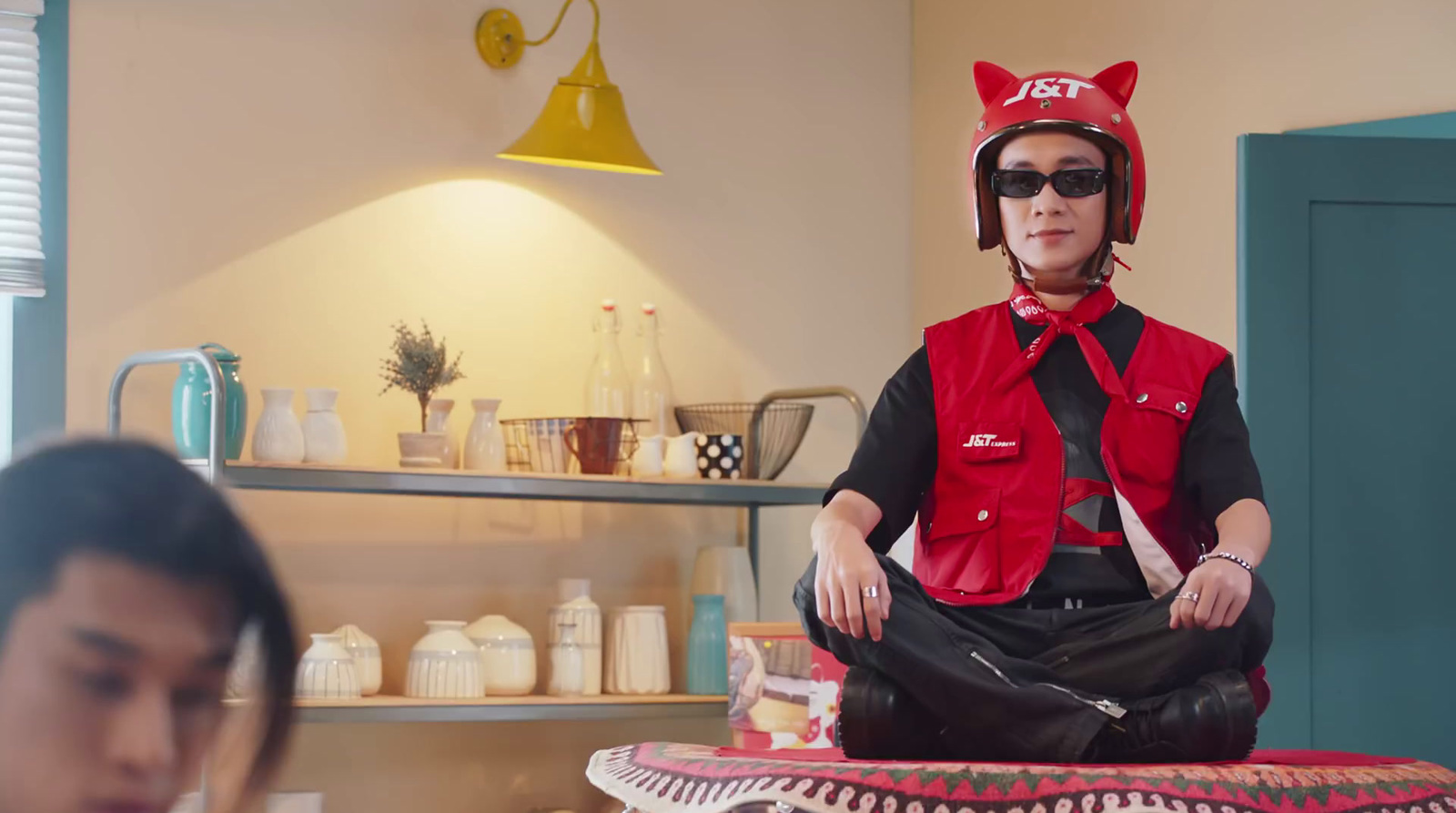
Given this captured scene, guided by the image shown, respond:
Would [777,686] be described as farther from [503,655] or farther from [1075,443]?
[1075,443]

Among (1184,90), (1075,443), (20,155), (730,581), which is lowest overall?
(730,581)

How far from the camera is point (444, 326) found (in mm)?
3404

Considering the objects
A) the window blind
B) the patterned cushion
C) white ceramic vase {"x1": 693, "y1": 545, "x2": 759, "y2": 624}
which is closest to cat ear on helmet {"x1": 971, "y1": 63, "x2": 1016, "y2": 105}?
the patterned cushion

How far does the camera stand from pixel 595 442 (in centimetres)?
327

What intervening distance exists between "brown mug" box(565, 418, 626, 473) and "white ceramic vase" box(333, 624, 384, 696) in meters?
0.57

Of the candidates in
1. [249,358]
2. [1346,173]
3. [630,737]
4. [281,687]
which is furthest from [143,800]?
[630,737]

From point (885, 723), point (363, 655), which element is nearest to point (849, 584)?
point (885, 723)

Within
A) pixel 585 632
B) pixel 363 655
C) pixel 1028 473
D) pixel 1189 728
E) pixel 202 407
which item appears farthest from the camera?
pixel 585 632

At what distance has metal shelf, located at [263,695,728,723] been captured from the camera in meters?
2.89

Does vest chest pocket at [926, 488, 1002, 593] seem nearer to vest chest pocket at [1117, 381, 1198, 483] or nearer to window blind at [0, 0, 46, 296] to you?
vest chest pocket at [1117, 381, 1198, 483]

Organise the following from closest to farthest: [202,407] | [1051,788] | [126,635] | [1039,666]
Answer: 1. [126,635]
2. [1051,788]
3. [1039,666]
4. [202,407]

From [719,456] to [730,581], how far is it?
30 centimetres

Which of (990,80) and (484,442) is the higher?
(990,80)

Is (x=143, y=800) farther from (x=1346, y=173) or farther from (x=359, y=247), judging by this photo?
(x=359, y=247)
